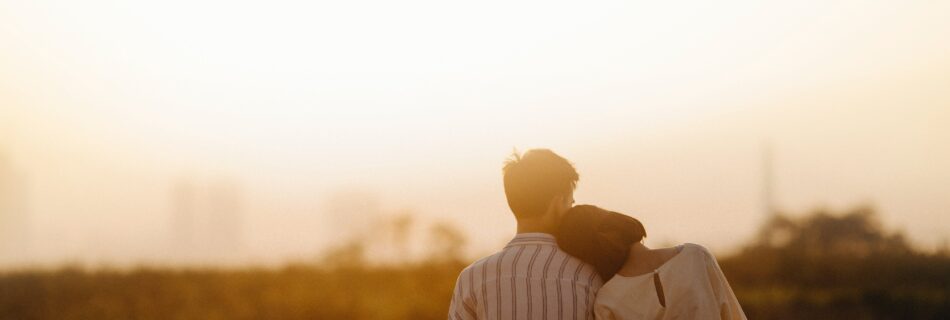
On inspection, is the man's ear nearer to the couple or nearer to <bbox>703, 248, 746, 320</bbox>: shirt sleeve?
the couple

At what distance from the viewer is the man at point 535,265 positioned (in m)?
4.77


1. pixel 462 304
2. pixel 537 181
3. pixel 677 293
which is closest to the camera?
pixel 677 293

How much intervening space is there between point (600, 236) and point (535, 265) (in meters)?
0.29

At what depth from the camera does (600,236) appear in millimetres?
4707

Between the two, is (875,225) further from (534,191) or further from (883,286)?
(534,191)

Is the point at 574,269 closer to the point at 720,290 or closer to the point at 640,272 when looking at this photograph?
the point at 640,272

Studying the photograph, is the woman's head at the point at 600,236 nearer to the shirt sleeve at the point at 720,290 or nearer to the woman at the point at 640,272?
the woman at the point at 640,272

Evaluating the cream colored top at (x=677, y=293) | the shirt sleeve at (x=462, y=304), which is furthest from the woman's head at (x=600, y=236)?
the shirt sleeve at (x=462, y=304)

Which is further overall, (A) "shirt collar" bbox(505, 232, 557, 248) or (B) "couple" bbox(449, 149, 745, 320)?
(A) "shirt collar" bbox(505, 232, 557, 248)

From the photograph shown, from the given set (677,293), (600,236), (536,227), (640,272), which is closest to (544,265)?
(536,227)

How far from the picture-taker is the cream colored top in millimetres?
4598

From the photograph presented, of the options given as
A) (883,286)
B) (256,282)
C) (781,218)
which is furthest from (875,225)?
(256,282)

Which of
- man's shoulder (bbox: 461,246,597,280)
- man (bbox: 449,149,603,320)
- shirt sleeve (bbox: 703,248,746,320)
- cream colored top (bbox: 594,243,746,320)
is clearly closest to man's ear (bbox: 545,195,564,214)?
man (bbox: 449,149,603,320)

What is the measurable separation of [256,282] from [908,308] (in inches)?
503
